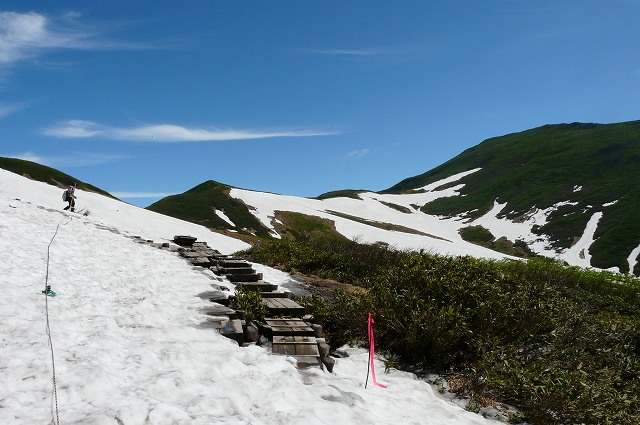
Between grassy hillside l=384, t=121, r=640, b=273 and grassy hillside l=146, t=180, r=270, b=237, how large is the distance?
6878 cm

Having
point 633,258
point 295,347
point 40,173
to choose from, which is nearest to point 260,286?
point 295,347

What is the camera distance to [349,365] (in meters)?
7.75

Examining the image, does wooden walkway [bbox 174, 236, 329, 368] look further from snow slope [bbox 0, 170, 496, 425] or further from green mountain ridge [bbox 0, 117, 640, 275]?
green mountain ridge [bbox 0, 117, 640, 275]

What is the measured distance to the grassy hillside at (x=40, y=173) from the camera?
221 feet

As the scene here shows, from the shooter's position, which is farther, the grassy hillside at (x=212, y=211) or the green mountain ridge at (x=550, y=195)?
the green mountain ridge at (x=550, y=195)

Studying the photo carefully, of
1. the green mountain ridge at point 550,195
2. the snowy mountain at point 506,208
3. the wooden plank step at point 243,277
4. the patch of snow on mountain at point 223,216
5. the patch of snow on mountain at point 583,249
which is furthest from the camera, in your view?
the patch of snow on mountain at point 583,249

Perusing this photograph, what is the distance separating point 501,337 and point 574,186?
151277 mm

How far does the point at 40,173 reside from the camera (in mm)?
70562

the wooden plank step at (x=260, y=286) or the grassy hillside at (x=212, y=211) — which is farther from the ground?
the grassy hillside at (x=212, y=211)

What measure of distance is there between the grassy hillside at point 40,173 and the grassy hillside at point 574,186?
97815 millimetres

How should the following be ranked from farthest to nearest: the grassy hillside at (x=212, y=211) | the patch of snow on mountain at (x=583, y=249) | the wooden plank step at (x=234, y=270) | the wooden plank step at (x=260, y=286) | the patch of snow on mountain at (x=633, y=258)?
1. the patch of snow on mountain at (x=583, y=249)
2. the patch of snow on mountain at (x=633, y=258)
3. the grassy hillside at (x=212, y=211)
4. the wooden plank step at (x=234, y=270)
5. the wooden plank step at (x=260, y=286)

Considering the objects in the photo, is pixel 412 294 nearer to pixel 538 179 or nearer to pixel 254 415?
pixel 254 415

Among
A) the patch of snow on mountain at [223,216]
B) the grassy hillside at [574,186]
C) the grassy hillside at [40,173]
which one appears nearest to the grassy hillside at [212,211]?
the patch of snow on mountain at [223,216]

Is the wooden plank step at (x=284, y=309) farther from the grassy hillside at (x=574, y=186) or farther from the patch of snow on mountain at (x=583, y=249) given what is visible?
the patch of snow on mountain at (x=583, y=249)
